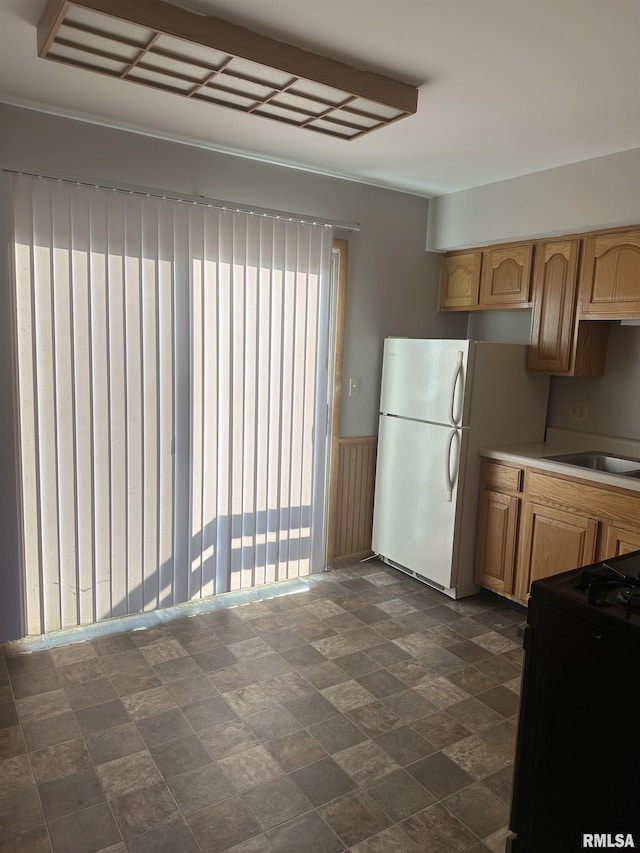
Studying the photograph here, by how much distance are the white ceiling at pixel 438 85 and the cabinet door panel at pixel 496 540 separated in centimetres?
186

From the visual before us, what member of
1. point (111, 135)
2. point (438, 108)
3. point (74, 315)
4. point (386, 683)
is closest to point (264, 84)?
point (438, 108)

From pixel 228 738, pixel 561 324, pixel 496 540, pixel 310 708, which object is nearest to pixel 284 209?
pixel 561 324

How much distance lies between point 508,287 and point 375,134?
54.0 inches

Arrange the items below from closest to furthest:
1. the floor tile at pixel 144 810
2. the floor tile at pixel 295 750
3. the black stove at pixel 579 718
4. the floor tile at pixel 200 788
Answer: the black stove at pixel 579 718 → the floor tile at pixel 144 810 → the floor tile at pixel 200 788 → the floor tile at pixel 295 750

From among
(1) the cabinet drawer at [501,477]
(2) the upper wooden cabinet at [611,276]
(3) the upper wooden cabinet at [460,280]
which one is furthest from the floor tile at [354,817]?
(3) the upper wooden cabinet at [460,280]

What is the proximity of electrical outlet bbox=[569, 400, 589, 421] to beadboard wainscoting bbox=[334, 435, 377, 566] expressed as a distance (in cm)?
124

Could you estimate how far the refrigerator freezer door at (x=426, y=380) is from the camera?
347 cm

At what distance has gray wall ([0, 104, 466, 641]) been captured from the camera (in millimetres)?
2779

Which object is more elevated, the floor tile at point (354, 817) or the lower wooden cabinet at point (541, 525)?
the lower wooden cabinet at point (541, 525)

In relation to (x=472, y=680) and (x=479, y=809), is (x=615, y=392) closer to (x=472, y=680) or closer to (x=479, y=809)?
(x=472, y=680)

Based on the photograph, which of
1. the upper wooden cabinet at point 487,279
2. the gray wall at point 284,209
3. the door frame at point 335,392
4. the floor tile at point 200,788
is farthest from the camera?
the door frame at point 335,392

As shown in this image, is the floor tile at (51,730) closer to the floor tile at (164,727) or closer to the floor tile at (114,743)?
the floor tile at (114,743)

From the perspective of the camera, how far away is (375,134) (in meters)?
2.89

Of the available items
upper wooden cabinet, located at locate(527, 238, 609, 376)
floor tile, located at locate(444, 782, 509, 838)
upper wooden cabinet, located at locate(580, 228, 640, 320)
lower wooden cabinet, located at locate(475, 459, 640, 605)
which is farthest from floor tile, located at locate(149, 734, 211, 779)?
upper wooden cabinet, located at locate(580, 228, 640, 320)
